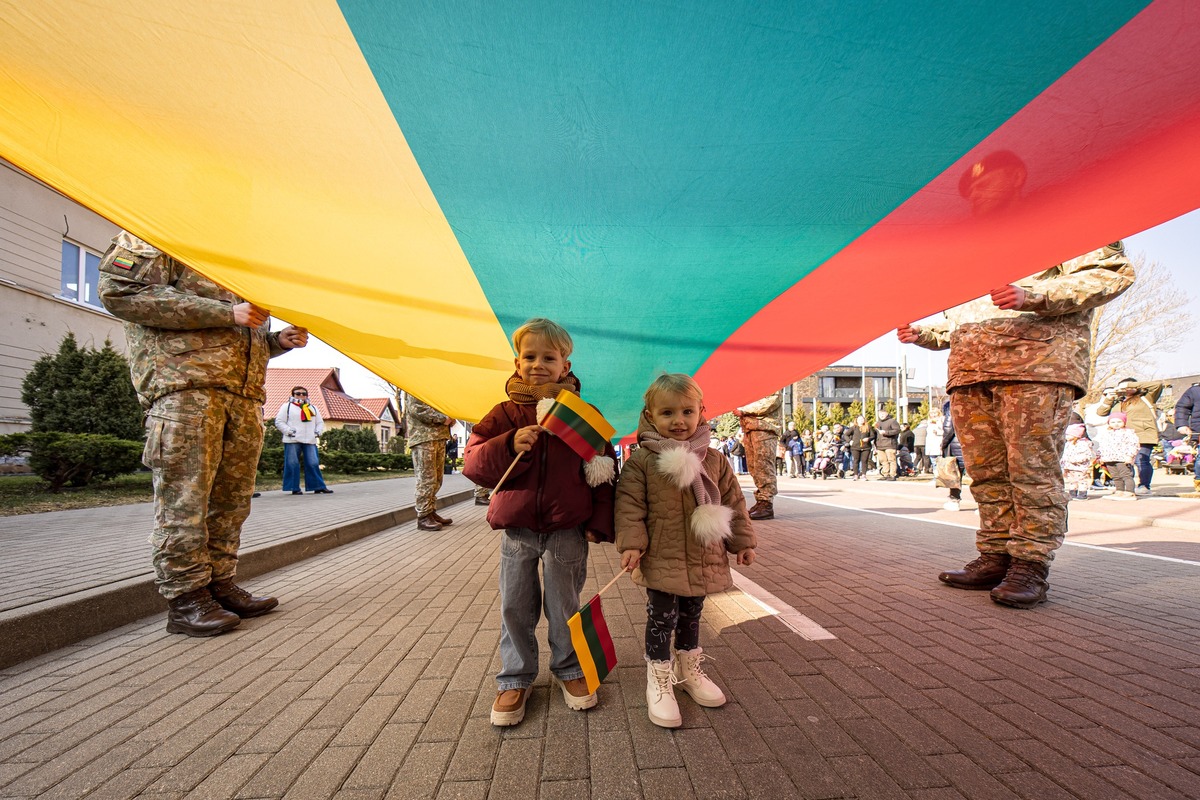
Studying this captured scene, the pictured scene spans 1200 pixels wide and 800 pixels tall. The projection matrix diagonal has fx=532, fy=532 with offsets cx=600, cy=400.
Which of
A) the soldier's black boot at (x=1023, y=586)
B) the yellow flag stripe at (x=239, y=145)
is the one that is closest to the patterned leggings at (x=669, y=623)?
the yellow flag stripe at (x=239, y=145)

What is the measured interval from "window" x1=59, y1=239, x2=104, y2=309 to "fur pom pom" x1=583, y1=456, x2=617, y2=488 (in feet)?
52.1

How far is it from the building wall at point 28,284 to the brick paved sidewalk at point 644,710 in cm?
1190

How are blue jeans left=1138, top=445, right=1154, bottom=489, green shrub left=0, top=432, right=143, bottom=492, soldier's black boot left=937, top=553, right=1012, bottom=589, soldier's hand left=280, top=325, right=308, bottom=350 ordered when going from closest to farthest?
soldier's hand left=280, top=325, right=308, bottom=350 → soldier's black boot left=937, top=553, right=1012, bottom=589 → green shrub left=0, top=432, right=143, bottom=492 → blue jeans left=1138, top=445, right=1154, bottom=489

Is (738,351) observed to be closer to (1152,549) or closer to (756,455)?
(756,455)

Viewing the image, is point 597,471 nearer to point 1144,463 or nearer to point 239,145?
point 239,145

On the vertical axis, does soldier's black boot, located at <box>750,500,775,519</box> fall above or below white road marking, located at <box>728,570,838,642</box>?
below

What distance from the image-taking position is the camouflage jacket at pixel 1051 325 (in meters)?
2.95

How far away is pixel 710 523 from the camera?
200cm

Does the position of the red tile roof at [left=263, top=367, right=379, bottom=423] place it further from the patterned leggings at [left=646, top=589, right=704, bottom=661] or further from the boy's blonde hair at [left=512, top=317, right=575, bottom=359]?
the patterned leggings at [left=646, top=589, right=704, bottom=661]

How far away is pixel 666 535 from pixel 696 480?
0.25m

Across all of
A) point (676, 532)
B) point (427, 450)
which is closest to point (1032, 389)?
point (676, 532)

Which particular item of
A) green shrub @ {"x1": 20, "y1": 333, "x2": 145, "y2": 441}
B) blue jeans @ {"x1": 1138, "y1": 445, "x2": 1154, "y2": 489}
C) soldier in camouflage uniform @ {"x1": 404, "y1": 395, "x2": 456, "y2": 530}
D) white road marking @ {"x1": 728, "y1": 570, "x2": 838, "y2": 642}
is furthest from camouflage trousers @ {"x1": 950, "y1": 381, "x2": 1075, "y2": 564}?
green shrub @ {"x1": 20, "y1": 333, "x2": 145, "y2": 441}

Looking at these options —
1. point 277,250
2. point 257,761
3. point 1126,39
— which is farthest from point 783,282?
point 257,761

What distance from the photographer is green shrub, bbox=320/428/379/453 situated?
24875 millimetres
